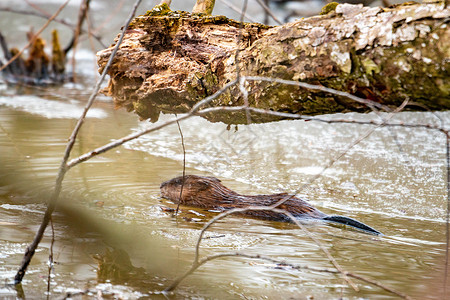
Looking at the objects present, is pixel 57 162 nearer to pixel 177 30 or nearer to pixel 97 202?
pixel 97 202

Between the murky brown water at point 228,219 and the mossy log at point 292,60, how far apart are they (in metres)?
0.41

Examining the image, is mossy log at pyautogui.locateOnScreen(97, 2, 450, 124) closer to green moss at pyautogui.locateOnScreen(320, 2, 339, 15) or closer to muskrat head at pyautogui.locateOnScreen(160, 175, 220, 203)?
green moss at pyautogui.locateOnScreen(320, 2, 339, 15)

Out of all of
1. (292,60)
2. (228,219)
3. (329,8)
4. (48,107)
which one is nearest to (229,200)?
(228,219)

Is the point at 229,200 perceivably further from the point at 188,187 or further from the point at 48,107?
the point at 48,107

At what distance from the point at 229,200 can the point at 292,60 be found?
1512mm

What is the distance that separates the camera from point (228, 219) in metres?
3.76

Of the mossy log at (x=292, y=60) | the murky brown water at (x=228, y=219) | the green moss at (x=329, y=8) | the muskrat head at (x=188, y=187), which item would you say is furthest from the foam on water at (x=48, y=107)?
the green moss at (x=329, y=8)

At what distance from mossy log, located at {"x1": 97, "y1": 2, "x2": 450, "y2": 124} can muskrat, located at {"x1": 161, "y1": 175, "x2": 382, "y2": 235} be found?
0.70 m

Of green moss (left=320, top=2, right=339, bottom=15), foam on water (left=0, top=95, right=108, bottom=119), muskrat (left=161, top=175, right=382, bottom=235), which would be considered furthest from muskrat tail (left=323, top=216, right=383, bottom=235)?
foam on water (left=0, top=95, right=108, bottom=119)

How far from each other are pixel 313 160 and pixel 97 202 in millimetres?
2315

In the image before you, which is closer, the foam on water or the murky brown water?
the murky brown water

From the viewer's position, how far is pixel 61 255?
2807mm

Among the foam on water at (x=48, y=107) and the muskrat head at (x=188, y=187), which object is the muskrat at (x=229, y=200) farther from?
the foam on water at (x=48, y=107)

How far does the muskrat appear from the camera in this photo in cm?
376
